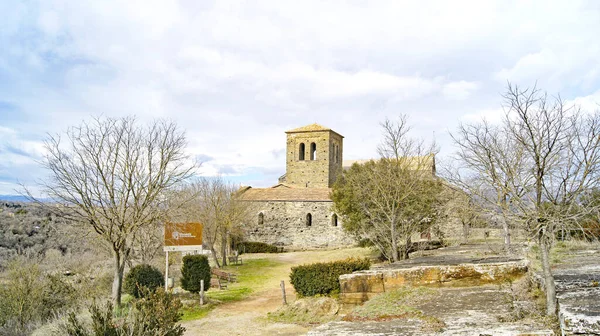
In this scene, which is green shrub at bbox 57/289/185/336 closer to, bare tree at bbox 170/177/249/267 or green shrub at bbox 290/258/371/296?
green shrub at bbox 290/258/371/296

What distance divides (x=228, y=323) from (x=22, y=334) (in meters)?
4.61

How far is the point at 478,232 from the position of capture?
26.9 metres

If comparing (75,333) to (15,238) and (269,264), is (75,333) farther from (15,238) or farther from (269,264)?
(269,264)

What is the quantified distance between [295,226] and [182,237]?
63.5 ft

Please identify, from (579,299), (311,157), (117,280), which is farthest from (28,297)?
(311,157)

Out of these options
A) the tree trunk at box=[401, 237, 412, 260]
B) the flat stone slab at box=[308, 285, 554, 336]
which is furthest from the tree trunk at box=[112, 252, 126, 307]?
the tree trunk at box=[401, 237, 412, 260]

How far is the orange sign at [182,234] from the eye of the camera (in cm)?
1519

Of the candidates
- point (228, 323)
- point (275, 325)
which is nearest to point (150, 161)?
point (228, 323)

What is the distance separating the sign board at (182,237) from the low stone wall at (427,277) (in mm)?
8364

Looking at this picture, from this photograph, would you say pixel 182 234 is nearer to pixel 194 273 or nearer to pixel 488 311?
pixel 194 273

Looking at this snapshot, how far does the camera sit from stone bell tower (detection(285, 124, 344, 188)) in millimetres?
44531

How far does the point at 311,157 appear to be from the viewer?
151 ft

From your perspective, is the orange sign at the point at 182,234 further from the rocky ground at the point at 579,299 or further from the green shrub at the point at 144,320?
the rocky ground at the point at 579,299

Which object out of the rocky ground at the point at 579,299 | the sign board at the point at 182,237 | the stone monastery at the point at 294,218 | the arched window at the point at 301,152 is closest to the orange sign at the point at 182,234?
the sign board at the point at 182,237
